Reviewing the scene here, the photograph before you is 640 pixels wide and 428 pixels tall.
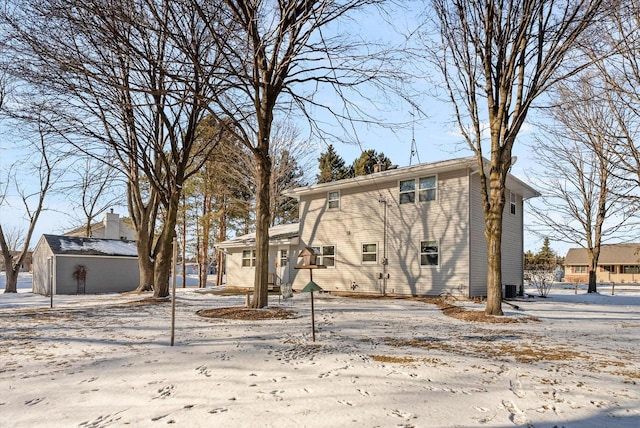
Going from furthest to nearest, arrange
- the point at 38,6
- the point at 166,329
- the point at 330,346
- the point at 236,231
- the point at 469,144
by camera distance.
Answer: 1. the point at 236,231
2. the point at 469,144
3. the point at 38,6
4. the point at 166,329
5. the point at 330,346

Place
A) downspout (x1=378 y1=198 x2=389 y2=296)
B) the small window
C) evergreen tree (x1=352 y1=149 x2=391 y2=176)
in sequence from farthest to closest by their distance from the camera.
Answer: evergreen tree (x1=352 y1=149 x2=391 y2=176) → downspout (x1=378 y1=198 x2=389 y2=296) → the small window

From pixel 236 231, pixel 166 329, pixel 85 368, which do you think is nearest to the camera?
pixel 85 368

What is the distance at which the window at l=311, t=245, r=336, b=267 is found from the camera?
20281 mm

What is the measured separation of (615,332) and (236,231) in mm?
27134

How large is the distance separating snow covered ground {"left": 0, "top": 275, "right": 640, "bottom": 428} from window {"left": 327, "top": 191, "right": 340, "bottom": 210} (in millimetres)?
→ 12031

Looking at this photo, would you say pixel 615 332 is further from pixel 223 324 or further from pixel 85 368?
pixel 85 368

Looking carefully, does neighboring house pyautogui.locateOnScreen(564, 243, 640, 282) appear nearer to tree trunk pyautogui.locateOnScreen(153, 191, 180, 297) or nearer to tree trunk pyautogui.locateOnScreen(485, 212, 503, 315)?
tree trunk pyautogui.locateOnScreen(485, 212, 503, 315)

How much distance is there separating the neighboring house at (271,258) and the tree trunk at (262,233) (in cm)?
1086

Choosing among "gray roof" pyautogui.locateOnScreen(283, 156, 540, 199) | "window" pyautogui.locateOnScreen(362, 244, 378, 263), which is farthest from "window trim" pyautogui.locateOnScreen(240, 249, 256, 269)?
"window" pyautogui.locateOnScreen(362, 244, 378, 263)

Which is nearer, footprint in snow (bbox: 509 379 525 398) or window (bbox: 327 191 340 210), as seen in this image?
footprint in snow (bbox: 509 379 525 398)

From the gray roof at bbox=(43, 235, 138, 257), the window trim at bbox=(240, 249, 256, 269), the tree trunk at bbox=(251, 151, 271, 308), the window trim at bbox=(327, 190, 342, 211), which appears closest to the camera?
the tree trunk at bbox=(251, 151, 271, 308)

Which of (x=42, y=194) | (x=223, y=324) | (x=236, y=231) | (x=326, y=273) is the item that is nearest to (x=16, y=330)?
(x=223, y=324)

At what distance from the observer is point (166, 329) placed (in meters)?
8.17

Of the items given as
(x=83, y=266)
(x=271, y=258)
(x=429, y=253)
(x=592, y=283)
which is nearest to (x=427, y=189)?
(x=429, y=253)
